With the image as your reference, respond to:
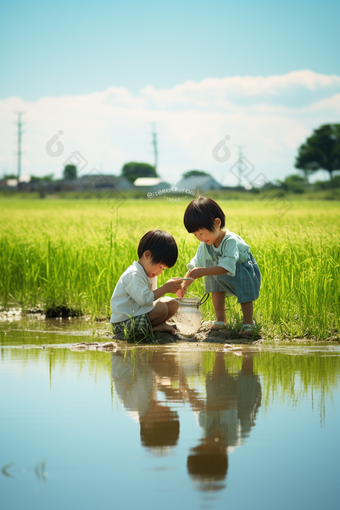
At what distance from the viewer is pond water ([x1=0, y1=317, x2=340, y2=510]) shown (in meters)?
1.74

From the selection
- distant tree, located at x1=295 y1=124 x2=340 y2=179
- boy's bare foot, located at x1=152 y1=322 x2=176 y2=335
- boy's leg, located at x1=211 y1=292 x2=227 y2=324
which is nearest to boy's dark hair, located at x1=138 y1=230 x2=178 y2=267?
boy's bare foot, located at x1=152 y1=322 x2=176 y2=335

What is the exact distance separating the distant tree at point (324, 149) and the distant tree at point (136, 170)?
1979 cm

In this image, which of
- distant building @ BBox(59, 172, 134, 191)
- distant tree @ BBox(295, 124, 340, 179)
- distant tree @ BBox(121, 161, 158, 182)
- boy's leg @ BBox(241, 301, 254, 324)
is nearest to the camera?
boy's leg @ BBox(241, 301, 254, 324)

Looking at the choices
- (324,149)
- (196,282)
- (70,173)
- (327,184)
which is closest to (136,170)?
(70,173)

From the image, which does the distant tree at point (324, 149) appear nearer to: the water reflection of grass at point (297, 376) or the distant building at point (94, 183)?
the distant building at point (94, 183)

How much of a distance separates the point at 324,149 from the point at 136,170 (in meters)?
24.7

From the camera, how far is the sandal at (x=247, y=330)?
14.3ft

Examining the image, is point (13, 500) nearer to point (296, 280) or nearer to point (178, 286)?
point (178, 286)

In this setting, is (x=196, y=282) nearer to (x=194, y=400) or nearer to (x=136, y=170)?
(x=194, y=400)

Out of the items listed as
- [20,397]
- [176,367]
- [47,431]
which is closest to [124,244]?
[176,367]

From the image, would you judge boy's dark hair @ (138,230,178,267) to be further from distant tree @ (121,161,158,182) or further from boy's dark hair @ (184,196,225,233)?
distant tree @ (121,161,158,182)

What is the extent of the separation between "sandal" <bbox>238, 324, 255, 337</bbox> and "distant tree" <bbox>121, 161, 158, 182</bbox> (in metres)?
71.1

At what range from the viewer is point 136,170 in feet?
260

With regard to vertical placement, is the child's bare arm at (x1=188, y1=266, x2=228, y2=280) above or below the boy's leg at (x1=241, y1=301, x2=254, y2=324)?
above
